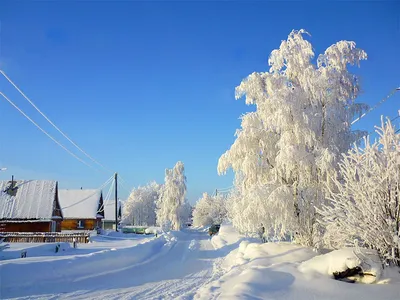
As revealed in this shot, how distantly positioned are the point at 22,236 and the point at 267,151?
919 inches

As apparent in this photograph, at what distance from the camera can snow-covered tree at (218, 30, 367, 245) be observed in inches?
571

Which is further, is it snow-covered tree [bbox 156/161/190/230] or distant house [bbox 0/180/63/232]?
snow-covered tree [bbox 156/161/190/230]

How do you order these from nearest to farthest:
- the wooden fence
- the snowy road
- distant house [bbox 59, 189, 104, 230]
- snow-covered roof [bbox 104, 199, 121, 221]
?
the snowy road, the wooden fence, distant house [bbox 59, 189, 104, 230], snow-covered roof [bbox 104, 199, 121, 221]

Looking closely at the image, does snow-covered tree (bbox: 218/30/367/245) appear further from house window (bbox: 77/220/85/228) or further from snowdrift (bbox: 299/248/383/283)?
house window (bbox: 77/220/85/228)

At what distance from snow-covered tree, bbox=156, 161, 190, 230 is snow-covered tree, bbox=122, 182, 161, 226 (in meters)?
33.3

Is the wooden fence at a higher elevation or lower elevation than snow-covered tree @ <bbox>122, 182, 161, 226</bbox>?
lower

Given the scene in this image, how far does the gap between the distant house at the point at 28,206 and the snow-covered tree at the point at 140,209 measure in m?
49.2

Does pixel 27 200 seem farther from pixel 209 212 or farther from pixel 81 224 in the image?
pixel 209 212

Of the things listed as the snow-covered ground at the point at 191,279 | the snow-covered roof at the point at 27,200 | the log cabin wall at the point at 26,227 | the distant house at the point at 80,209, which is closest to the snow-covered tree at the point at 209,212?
the distant house at the point at 80,209

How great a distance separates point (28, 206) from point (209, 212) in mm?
43798

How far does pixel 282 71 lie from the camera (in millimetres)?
17094

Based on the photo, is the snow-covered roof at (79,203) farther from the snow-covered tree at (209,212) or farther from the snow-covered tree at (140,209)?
the snow-covered tree at (140,209)

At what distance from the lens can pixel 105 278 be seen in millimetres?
12867

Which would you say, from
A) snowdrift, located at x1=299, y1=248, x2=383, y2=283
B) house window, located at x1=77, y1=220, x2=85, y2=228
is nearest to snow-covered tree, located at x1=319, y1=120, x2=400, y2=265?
snowdrift, located at x1=299, y1=248, x2=383, y2=283
